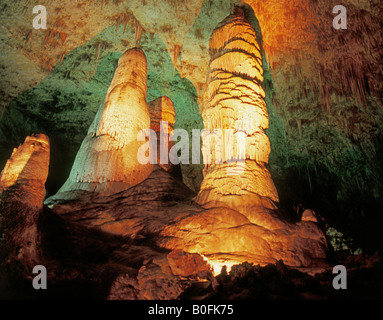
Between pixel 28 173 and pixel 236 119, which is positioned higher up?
pixel 236 119

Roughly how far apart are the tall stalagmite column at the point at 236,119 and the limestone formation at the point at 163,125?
2.55 m

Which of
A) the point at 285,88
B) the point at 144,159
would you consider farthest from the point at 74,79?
the point at 285,88

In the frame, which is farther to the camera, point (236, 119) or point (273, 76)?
point (273, 76)

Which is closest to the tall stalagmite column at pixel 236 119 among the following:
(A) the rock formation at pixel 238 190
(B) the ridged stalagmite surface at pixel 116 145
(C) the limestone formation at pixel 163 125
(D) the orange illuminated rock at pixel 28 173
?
(A) the rock formation at pixel 238 190

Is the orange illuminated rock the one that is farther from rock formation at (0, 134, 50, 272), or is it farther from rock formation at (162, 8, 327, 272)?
rock formation at (162, 8, 327, 272)

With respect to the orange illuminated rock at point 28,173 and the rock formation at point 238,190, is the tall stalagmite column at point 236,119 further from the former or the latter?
the orange illuminated rock at point 28,173

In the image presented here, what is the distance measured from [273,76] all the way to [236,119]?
413 cm

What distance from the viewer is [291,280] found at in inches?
101

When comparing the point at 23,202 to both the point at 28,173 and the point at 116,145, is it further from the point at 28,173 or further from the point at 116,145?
Result: the point at 116,145

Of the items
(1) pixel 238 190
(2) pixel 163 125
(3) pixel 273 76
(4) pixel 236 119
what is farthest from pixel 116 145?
(3) pixel 273 76

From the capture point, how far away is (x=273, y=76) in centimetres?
857

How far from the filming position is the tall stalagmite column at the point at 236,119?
16.0ft

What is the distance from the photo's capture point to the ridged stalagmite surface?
6.15 meters

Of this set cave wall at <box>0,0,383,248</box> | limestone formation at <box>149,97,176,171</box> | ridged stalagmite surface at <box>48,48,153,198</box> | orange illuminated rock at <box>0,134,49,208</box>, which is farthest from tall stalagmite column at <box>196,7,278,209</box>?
orange illuminated rock at <box>0,134,49,208</box>
